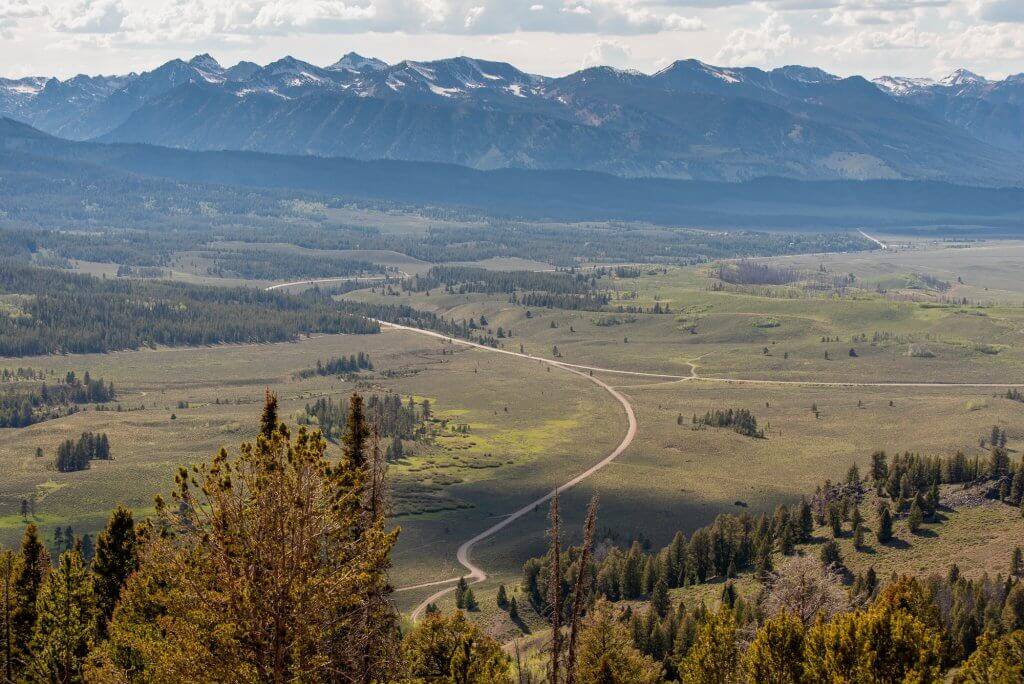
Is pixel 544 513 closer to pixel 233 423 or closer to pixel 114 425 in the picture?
pixel 233 423

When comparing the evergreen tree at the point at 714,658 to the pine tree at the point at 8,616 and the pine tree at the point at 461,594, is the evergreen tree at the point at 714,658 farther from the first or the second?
the pine tree at the point at 461,594

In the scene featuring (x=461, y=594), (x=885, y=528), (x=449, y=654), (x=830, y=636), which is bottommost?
(x=461, y=594)

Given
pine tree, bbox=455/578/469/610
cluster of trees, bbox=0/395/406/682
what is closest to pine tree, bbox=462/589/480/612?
pine tree, bbox=455/578/469/610

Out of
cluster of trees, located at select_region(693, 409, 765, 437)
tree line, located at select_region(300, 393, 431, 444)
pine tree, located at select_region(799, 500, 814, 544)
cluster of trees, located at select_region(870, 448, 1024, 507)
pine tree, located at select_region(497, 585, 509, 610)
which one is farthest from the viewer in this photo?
cluster of trees, located at select_region(693, 409, 765, 437)

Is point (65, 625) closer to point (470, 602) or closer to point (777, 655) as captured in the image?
point (777, 655)

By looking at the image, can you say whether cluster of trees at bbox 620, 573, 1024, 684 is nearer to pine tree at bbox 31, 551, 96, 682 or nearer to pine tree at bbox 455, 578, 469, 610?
pine tree at bbox 31, 551, 96, 682

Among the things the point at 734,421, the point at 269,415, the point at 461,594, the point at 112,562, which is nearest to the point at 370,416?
the point at 734,421
